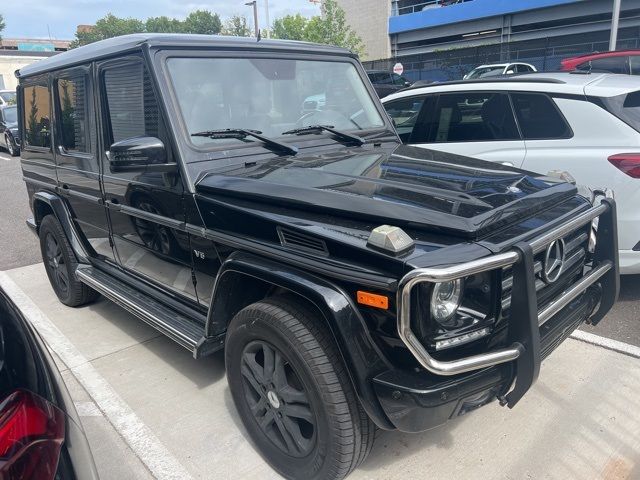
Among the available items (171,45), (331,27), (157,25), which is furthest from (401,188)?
(157,25)

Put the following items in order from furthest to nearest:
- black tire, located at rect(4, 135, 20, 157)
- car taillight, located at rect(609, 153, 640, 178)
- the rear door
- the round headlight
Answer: black tire, located at rect(4, 135, 20, 157), the rear door, car taillight, located at rect(609, 153, 640, 178), the round headlight

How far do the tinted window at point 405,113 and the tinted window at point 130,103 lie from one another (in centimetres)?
319

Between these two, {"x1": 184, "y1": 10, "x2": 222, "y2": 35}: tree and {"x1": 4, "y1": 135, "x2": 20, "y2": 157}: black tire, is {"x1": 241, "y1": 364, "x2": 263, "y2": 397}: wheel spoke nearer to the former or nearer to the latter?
{"x1": 4, "y1": 135, "x2": 20, "y2": 157}: black tire

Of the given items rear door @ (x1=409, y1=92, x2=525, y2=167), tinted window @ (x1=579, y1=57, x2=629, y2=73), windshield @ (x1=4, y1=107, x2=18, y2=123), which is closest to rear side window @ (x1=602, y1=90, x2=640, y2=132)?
rear door @ (x1=409, y1=92, x2=525, y2=167)

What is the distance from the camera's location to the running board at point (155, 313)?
9.47 ft

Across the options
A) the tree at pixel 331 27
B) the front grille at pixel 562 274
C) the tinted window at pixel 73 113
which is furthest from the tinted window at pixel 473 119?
the tree at pixel 331 27

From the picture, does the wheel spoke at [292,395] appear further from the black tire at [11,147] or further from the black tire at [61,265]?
the black tire at [11,147]

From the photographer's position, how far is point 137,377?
3.66 m

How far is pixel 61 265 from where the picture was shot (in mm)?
4727

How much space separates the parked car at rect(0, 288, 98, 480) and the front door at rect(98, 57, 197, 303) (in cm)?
138

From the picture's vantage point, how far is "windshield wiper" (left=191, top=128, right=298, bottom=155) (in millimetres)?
3029

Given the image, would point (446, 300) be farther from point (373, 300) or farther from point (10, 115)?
point (10, 115)

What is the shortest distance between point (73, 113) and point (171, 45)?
1400 mm

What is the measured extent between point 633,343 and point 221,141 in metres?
3.20
